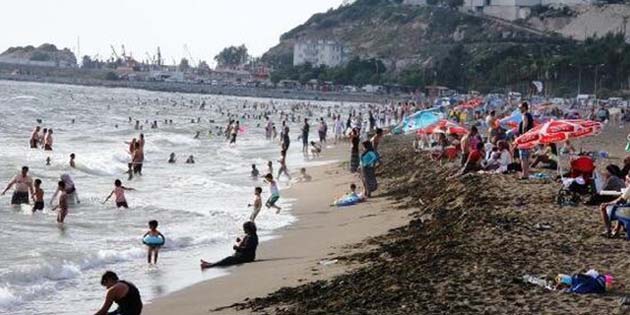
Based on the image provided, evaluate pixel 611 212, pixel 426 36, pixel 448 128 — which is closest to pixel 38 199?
pixel 448 128

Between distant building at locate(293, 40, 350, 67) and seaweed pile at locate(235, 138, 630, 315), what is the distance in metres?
170

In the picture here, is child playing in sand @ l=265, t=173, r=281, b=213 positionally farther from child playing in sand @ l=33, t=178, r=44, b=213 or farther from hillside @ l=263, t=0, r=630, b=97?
hillside @ l=263, t=0, r=630, b=97

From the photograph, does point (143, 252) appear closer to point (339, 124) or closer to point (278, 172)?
point (278, 172)

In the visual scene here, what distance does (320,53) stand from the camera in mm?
188625

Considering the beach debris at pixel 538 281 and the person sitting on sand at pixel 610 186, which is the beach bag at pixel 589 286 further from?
the person sitting on sand at pixel 610 186

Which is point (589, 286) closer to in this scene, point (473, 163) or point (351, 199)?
point (473, 163)

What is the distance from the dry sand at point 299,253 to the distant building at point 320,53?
538 feet

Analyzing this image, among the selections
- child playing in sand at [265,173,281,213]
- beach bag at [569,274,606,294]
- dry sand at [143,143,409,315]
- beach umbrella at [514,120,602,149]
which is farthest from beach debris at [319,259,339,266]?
child playing in sand at [265,173,281,213]

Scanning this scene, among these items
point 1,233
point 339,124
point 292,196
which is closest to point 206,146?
point 339,124

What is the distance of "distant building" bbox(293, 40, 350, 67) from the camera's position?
185250mm

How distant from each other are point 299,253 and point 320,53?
579 feet

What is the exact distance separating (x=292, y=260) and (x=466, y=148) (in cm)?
811

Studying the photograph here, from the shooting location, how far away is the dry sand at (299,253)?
1055 cm

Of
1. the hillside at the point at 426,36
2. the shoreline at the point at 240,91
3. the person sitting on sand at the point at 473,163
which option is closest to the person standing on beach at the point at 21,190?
the person sitting on sand at the point at 473,163
